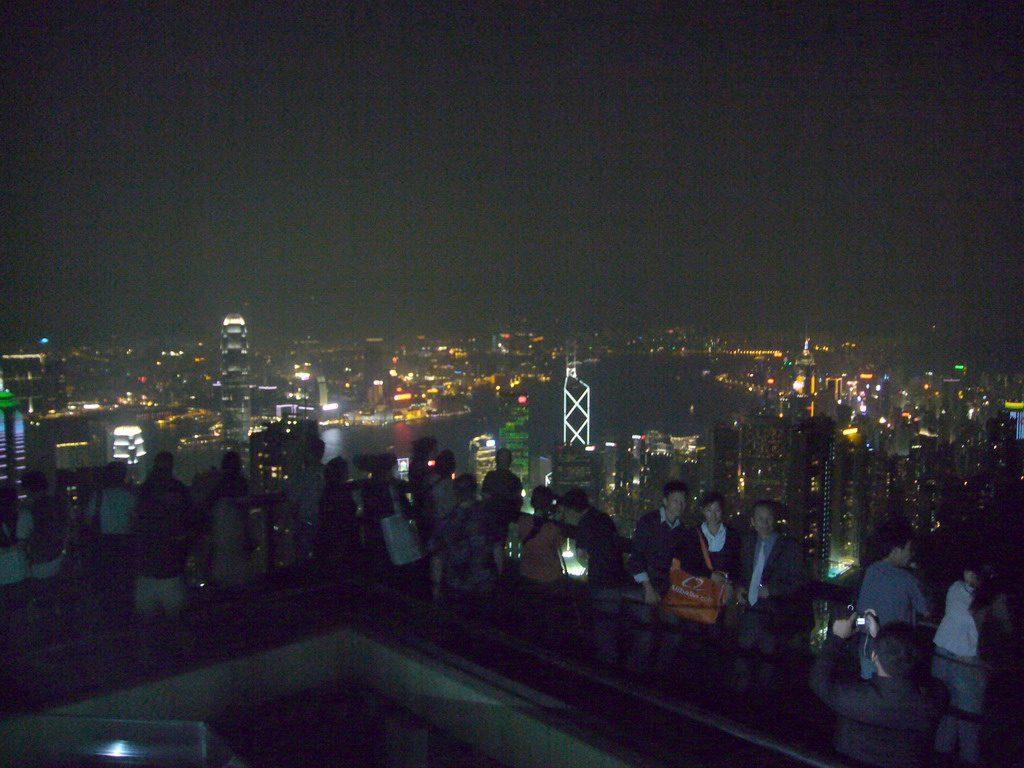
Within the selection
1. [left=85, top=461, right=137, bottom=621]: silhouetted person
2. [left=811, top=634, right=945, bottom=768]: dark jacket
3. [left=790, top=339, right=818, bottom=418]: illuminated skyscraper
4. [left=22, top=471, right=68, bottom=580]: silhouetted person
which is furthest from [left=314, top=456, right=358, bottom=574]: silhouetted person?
[left=790, top=339, right=818, bottom=418]: illuminated skyscraper

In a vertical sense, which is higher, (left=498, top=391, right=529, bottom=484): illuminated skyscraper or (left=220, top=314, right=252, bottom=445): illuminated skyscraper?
(left=220, top=314, right=252, bottom=445): illuminated skyscraper

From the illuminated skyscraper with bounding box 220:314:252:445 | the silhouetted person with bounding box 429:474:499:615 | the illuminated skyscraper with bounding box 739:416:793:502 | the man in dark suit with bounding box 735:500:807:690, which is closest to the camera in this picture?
the man in dark suit with bounding box 735:500:807:690

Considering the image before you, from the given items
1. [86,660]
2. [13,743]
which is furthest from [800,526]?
[13,743]

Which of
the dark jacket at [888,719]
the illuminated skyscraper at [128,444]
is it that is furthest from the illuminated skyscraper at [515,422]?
the dark jacket at [888,719]

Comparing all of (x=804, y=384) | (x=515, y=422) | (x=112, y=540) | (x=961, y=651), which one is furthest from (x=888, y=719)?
(x=804, y=384)

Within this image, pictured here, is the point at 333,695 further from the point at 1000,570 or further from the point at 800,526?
the point at 800,526

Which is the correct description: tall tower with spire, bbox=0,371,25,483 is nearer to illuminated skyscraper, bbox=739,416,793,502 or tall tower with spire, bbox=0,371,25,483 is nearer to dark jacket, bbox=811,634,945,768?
dark jacket, bbox=811,634,945,768

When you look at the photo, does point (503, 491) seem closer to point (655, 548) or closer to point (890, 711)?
point (655, 548)
